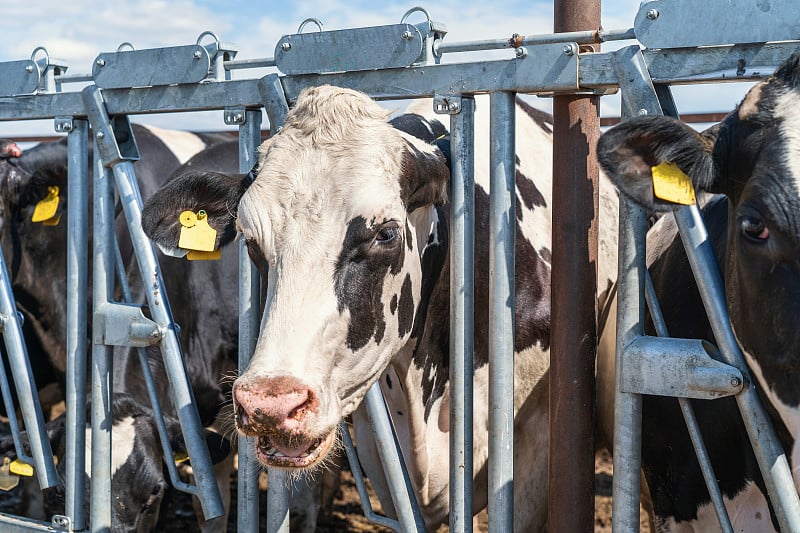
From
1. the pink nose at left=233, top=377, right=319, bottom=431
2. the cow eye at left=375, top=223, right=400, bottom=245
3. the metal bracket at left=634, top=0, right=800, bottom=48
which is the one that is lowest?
the pink nose at left=233, top=377, right=319, bottom=431

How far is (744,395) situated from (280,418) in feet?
3.50

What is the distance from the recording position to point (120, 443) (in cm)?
362

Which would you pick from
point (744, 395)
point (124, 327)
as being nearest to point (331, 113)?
point (124, 327)

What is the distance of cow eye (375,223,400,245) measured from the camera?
2.59 m

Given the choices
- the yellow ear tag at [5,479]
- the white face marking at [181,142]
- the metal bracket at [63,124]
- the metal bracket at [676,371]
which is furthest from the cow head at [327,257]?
the white face marking at [181,142]

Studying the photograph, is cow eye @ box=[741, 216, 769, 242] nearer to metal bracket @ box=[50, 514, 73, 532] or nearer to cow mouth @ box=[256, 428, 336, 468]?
cow mouth @ box=[256, 428, 336, 468]

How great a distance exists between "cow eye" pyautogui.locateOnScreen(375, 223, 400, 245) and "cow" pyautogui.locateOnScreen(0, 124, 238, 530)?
6.87 feet

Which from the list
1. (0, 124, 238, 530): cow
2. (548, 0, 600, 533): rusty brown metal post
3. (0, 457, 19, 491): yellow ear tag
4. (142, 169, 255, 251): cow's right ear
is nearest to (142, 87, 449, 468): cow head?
(142, 169, 255, 251): cow's right ear

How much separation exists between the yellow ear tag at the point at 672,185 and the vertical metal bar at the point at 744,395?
0.13 ft

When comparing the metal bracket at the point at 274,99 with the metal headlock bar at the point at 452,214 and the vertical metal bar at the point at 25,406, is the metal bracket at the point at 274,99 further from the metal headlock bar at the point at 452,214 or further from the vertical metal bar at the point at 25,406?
the vertical metal bar at the point at 25,406

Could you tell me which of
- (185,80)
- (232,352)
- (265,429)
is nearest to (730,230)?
(265,429)

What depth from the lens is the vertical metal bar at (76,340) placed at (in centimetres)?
329

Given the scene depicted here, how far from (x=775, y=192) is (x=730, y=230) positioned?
298mm

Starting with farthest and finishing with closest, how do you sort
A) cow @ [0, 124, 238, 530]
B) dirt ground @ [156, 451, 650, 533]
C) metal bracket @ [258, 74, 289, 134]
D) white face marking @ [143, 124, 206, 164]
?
white face marking @ [143, 124, 206, 164] < dirt ground @ [156, 451, 650, 533] < cow @ [0, 124, 238, 530] < metal bracket @ [258, 74, 289, 134]
